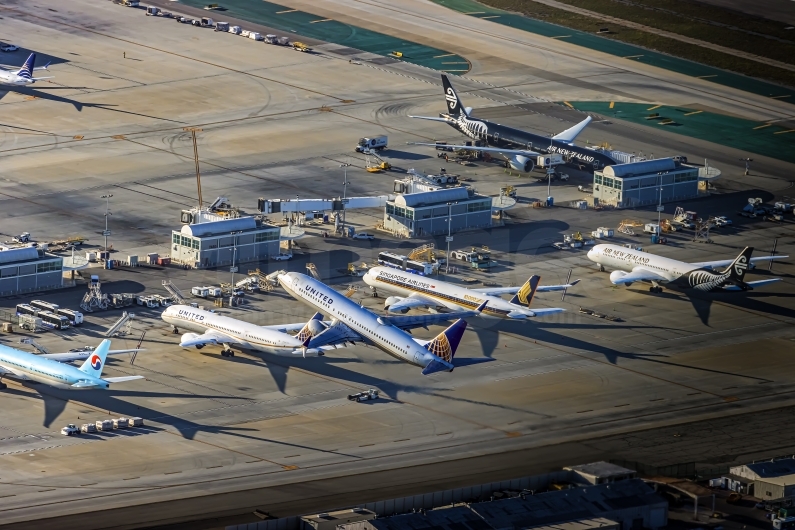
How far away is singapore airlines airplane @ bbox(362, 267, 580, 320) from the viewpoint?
161m

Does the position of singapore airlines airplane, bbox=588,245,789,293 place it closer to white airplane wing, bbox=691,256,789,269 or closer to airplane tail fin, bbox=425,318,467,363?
white airplane wing, bbox=691,256,789,269

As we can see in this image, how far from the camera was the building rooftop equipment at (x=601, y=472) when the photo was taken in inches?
4850

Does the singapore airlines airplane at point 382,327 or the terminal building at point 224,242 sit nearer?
the singapore airlines airplane at point 382,327

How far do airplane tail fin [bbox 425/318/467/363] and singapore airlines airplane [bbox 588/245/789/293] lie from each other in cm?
3408

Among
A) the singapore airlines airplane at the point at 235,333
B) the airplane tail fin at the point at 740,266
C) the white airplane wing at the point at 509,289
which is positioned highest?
the airplane tail fin at the point at 740,266

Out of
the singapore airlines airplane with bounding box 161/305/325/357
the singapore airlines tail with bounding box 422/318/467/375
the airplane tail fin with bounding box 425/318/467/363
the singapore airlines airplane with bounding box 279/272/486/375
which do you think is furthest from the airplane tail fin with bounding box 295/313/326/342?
the airplane tail fin with bounding box 425/318/467/363

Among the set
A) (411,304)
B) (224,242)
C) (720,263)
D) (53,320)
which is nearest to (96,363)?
(53,320)

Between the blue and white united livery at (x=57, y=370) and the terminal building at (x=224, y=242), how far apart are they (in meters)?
35.3

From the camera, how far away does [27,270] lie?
169 metres

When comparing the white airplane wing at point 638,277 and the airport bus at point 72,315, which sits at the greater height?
the white airplane wing at point 638,277

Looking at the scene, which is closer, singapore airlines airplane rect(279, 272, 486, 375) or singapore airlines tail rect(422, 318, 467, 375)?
singapore airlines tail rect(422, 318, 467, 375)

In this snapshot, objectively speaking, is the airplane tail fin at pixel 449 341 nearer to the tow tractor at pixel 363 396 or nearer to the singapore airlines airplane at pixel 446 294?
the tow tractor at pixel 363 396

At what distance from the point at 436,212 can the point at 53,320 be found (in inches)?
1974

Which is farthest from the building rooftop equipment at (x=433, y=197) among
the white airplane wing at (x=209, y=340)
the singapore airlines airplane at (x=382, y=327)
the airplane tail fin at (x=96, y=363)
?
the airplane tail fin at (x=96, y=363)
